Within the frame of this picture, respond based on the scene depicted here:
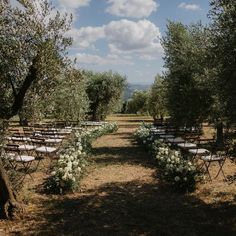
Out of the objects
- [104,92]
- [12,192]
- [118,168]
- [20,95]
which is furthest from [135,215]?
[104,92]

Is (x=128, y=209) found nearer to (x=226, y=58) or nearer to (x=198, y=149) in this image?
(x=226, y=58)

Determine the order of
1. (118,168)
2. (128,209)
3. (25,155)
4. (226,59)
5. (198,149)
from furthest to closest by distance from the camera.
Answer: (25,155) < (118,168) < (198,149) < (128,209) < (226,59)

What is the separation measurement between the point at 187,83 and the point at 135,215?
12.4 m

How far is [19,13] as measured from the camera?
922 centimetres

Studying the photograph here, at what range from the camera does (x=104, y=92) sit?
48.3 m

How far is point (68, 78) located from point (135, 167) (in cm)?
697

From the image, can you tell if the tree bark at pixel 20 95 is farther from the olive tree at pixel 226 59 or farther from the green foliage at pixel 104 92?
the green foliage at pixel 104 92

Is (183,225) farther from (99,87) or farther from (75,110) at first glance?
(99,87)

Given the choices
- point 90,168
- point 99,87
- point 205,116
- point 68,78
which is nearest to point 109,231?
point 68,78

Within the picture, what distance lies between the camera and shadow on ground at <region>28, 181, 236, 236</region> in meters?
8.31

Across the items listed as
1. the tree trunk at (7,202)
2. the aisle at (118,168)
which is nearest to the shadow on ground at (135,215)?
the tree trunk at (7,202)

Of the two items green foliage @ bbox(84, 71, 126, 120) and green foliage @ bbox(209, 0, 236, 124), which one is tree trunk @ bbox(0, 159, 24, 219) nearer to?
green foliage @ bbox(209, 0, 236, 124)

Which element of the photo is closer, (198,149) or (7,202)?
(7,202)

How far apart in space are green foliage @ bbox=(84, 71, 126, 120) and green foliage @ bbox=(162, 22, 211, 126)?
26.2 metres
